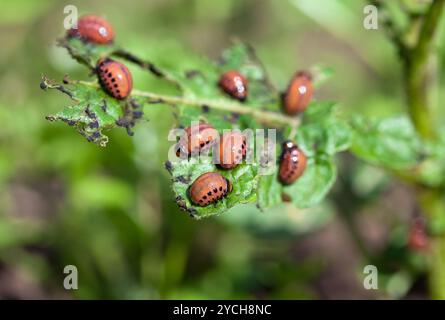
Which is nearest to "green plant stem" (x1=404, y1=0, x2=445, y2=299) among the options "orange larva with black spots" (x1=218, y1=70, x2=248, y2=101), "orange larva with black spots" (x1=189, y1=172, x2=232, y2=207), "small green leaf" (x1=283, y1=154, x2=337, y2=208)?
"small green leaf" (x1=283, y1=154, x2=337, y2=208)

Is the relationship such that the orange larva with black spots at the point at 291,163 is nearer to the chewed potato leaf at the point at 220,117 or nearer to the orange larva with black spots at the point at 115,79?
the chewed potato leaf at the point at 220,117

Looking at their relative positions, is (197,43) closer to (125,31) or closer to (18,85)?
(125,31)

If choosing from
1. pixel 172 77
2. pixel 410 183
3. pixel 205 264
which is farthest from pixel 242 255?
pixel 172 77

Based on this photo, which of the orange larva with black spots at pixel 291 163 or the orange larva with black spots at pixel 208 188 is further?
the orange larva with black spots at pixel 291 163

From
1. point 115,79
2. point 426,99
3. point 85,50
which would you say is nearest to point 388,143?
point 426,99

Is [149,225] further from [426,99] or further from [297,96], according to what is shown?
[426,99]

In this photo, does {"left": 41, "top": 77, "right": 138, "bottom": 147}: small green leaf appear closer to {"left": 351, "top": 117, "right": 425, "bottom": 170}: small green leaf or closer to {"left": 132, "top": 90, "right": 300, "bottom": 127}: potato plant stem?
{"left": 132, "top": 90, "right": 300, "bottom": 127}: potato plant stem

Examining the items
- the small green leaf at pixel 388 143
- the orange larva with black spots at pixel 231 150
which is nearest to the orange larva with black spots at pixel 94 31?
the orange larva with black spots at pixel 231 150

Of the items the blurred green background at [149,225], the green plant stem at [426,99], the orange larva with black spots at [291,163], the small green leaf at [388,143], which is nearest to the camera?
the orange larva with black spots at [291,163]
